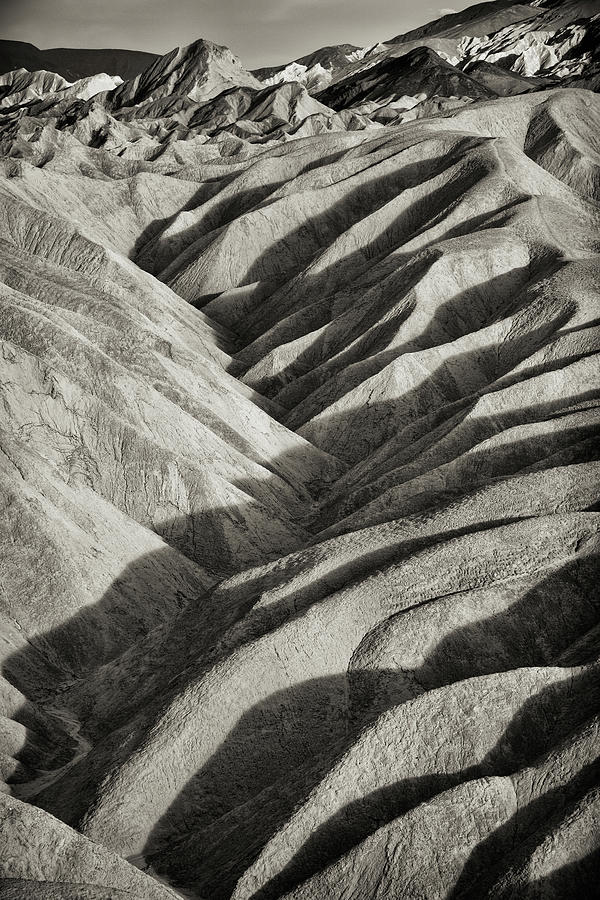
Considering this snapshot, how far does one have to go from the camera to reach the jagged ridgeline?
46.2 feet

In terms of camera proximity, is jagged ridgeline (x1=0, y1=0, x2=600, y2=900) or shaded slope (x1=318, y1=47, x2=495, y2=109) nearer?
jagged ridgeline (x1=0, y1=0, x2=600, y2=900)

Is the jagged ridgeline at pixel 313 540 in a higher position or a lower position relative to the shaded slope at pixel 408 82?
lower

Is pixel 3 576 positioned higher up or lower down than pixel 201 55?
lower down

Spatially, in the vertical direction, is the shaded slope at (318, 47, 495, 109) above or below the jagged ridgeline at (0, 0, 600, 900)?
above

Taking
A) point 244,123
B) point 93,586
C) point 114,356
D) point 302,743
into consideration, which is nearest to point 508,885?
point 302,743

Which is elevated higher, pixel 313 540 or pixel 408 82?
pixel 408 82

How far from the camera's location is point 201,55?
165m

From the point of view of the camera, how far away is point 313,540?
85.5 feet

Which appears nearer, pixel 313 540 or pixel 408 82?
pixel 313 540

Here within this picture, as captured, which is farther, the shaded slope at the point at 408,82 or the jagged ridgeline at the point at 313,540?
the shaded slope at the point at 408,82

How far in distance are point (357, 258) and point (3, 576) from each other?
110 feet

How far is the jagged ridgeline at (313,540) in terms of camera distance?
14.1 meters

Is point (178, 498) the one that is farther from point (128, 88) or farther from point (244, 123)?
point (128, 88)

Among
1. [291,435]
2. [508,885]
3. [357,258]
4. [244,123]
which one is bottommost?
[508,885]
